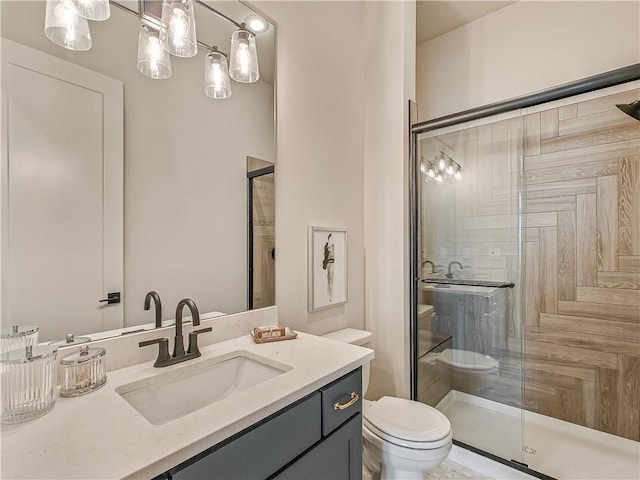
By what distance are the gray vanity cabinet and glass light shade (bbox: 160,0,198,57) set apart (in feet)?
4.00

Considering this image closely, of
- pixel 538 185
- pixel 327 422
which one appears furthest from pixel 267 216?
pixel 538 185

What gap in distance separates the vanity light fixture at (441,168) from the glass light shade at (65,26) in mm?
1706

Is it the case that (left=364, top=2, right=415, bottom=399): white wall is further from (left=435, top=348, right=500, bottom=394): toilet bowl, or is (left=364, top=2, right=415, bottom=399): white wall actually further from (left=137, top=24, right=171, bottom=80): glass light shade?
(left=137, top=24, right=171, bottom=80): glass light shade

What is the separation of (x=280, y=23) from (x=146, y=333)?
1510 millimetres

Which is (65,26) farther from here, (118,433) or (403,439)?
(403,439)

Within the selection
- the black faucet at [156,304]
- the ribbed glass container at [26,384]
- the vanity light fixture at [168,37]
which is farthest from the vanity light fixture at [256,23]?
the ribbed glass container at [26,384]

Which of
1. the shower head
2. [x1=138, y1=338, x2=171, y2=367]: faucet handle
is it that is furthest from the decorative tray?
the shower head

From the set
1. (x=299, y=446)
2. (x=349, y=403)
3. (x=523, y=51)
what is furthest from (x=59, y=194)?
(x=523, y=51)

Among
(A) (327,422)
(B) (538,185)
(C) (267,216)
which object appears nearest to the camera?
(A) (327,422)

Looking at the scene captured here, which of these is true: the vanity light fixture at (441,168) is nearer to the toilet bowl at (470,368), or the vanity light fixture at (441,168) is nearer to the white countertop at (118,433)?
the toilet bowl at (470,368)

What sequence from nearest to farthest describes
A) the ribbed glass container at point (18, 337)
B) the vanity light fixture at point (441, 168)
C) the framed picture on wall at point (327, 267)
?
the ribbed glass container at point (18, 337)
the framed picture on wall at point (327, 267)
the vanity light fixture at point (441, 168)

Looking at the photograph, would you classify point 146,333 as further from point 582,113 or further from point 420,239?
point 582,113

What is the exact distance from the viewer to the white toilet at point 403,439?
1.32m

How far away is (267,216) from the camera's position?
59.7 inches
